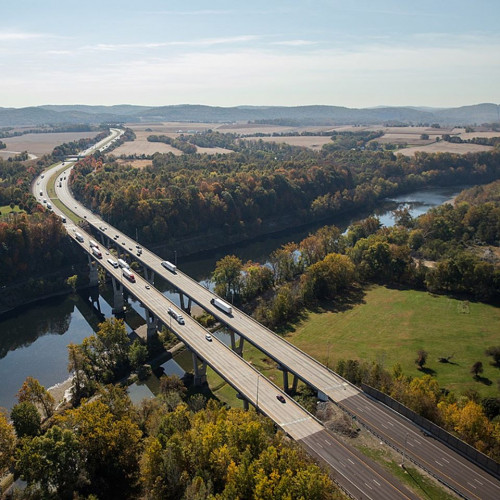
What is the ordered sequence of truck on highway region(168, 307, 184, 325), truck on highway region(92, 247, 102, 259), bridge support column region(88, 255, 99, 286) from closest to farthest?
truck on highway region(168, 307, 184, 325)
truck on highway region(92, 247, 102, 259)
bridge support column region(88, 255, 99, 286)

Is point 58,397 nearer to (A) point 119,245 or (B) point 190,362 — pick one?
(B) point 190,362

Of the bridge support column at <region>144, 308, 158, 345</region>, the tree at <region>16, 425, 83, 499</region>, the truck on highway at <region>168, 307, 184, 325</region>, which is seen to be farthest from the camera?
the bridge support column at <region>144, 308, 158, 345</region>

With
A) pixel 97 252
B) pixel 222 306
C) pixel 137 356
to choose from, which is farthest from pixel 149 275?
pixel 137 356

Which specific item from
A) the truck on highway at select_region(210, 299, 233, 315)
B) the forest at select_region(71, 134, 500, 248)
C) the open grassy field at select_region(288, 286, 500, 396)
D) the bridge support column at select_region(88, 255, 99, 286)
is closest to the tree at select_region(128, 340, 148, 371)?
the truck on highway at select_region(210, 299, 233, 315)

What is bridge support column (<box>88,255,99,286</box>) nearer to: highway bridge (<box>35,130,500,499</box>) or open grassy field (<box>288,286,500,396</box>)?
highway bridge (<box>35,130,500,499</box>)

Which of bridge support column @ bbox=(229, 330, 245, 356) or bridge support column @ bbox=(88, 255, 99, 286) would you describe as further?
bridge support column @ bbox=(88, 255, 99, 286)

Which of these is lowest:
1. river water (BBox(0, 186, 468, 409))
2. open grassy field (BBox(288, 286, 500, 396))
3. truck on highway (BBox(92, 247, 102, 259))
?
river water (BBox(0, 186, 468, 409))

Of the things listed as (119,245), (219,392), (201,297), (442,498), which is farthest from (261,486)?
(119,245)

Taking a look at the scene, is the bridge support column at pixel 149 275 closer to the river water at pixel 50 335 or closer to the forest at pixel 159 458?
the river water at pixel 50 335
